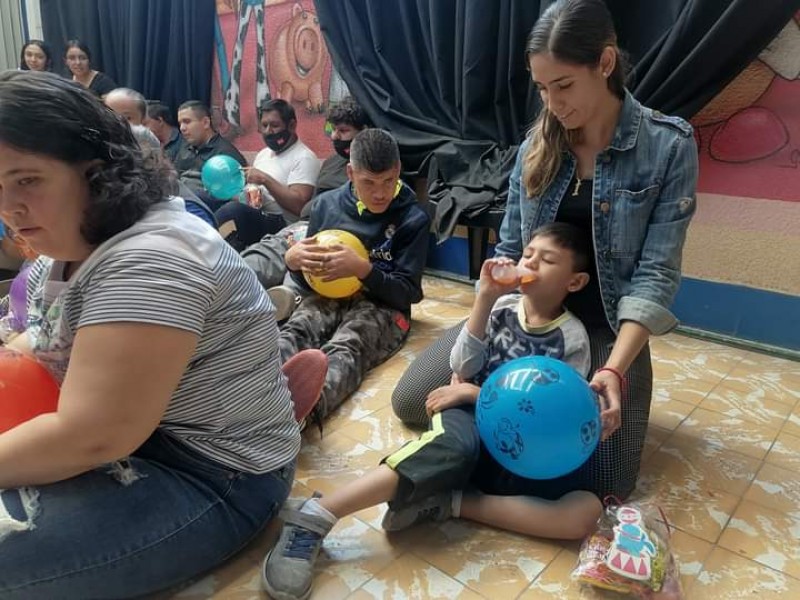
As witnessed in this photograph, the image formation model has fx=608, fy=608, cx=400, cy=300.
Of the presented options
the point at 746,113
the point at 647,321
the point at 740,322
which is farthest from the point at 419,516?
the point at 746,113

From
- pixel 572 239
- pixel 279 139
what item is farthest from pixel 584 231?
pixel 279 139

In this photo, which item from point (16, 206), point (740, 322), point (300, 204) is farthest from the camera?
point (300, 204)

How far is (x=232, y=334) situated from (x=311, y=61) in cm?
273

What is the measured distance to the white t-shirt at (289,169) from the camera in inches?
110

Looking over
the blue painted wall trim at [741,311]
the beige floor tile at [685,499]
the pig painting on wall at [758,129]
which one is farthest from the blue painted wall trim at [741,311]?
the beige floor tile at [685,499]

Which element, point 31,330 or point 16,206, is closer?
point 16,206

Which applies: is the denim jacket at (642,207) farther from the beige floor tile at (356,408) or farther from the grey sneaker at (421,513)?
the beige floor tile at (356,408)

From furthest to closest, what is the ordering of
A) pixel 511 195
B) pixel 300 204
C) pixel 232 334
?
pixel 300 204
pixel 511 195
pixel 232 334

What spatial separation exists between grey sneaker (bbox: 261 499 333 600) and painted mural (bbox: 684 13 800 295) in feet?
6.02

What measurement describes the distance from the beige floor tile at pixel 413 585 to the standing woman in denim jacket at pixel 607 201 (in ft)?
0.89

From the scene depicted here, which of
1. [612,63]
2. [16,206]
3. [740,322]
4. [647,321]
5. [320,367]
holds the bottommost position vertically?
[740,322]

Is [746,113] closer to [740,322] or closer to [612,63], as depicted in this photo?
[740,322]

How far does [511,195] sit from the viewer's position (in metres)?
1.53

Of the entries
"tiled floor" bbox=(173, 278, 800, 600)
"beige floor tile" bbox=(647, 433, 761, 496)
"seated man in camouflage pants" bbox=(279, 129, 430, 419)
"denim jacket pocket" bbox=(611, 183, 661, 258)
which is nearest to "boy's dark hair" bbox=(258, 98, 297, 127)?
"seated man in camouflage pants" bbox=(279, 129, 430, 419)
